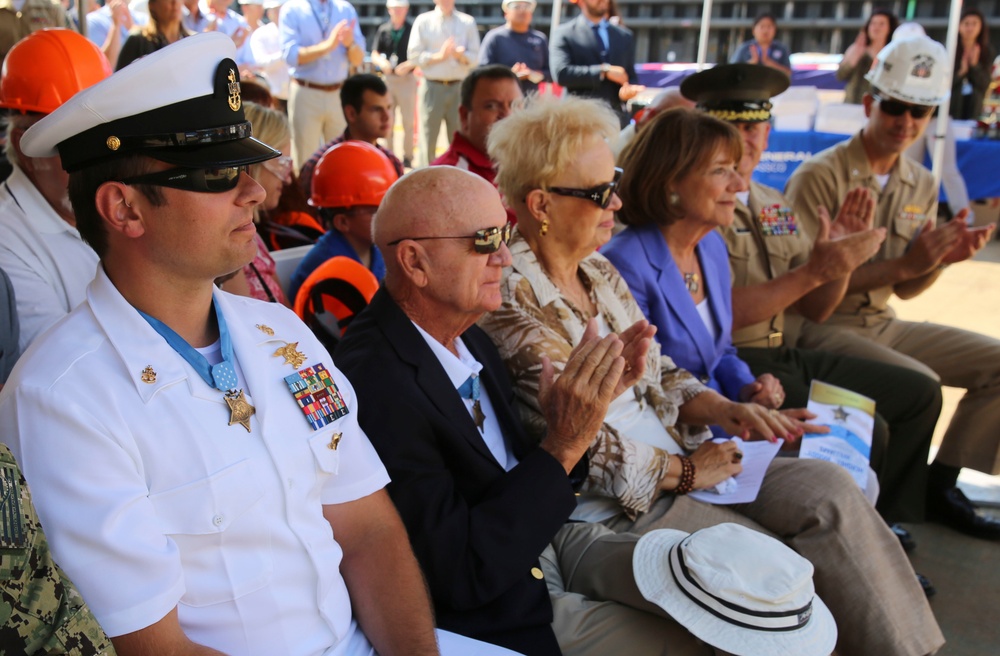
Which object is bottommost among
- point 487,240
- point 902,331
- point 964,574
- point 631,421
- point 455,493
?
point 964,574

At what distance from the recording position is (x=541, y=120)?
8.47ft

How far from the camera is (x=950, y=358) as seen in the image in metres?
3.79

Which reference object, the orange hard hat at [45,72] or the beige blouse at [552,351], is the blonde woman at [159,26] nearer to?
the orange hard hat at [45,72]

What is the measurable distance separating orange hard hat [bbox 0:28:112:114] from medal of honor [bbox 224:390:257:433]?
1444mm

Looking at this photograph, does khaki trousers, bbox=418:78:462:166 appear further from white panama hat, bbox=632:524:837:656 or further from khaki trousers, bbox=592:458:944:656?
white panama hat, bbox=632:524:837:656

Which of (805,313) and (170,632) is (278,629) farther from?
(805,313)

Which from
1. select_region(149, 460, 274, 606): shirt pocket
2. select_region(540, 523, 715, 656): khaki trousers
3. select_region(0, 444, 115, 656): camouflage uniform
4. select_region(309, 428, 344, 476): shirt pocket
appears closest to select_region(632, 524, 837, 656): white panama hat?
select_region(540, 523, 715, 656): khaki trousers

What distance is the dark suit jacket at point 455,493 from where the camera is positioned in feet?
5.78

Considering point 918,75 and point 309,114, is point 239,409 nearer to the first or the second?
point 918,75

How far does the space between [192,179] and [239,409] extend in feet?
1.29

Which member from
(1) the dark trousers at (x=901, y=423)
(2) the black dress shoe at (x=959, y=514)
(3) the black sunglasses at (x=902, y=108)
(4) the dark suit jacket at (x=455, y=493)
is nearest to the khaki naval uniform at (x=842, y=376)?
(1) the dark trousers at (x=901, y=423)

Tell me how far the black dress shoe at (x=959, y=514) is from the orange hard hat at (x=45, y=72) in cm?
368

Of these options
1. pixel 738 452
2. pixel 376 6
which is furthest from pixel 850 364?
pixel 376 6

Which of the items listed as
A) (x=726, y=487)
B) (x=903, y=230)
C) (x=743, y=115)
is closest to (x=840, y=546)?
(x=726, y=487)
